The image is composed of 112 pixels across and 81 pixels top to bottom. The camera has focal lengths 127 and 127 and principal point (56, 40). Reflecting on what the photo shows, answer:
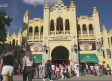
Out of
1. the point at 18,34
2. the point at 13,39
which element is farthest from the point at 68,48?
the point at 13,39

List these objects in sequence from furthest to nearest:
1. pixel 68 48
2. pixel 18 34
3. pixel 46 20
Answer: pixel 18 34 → pixel 46 20 → pixel 68 48

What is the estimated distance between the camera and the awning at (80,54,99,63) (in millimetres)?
20688

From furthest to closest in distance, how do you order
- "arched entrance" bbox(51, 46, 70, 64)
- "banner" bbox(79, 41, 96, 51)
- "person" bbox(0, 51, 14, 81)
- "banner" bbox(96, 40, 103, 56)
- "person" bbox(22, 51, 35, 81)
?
"arched entrance" bbox(51, 46, 70, 64) → "banner" bbox(79, 41, 96, 51) → "banner" bbox(96, 40, 103, 56) → "person" bbox(22, 51, 35, 81) → "person" bbox(0, 51, 14, 81)

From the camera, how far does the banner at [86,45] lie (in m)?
22.5

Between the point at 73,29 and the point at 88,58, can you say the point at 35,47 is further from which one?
the point at 88,58

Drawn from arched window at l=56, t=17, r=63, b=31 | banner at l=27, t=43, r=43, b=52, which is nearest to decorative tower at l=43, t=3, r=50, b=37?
arched window at l=56, t=17, r=63, b=31

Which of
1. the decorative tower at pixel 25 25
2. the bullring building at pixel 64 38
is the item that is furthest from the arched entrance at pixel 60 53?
the decorative tower at pixel 25 25

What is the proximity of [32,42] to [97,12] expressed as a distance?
13484 mm

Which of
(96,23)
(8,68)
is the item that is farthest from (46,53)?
(8,68)

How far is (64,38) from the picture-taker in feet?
72.8

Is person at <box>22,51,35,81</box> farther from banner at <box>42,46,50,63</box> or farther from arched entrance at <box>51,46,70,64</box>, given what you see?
arched entrance at <box>51,46,70,64</box>

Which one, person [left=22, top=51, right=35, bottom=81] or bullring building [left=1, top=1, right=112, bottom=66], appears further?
bullring building [left=1, top=1, right=112, bottom=66]

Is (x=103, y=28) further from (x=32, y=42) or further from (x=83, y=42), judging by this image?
(x=32, y=42)

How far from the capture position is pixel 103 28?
25.2m
